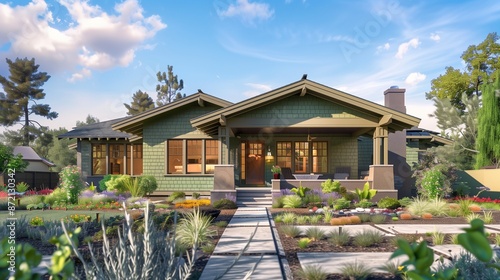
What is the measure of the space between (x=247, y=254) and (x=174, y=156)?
41.6 feet

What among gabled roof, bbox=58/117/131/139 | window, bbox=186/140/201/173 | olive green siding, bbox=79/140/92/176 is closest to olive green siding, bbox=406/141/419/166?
window, bbox=186/140/201/173

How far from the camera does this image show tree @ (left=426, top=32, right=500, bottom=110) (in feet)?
102

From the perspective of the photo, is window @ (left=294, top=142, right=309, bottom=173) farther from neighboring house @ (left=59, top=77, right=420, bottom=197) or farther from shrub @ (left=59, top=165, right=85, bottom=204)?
shrub @ (left=59, top=165, right=85, bottom=204)

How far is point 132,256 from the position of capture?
2578mm

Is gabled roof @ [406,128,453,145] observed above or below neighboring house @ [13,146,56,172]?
above

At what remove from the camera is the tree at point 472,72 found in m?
31.2

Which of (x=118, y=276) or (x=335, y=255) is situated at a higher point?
(x=118, y=276)

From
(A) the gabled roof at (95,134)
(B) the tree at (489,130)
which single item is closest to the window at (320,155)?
(B) the tree at (489,130)

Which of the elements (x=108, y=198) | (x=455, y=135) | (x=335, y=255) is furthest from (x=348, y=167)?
(x=335, y=255)

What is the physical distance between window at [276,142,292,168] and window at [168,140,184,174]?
16.6 ft

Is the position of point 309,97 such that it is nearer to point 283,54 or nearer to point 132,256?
point 283,54

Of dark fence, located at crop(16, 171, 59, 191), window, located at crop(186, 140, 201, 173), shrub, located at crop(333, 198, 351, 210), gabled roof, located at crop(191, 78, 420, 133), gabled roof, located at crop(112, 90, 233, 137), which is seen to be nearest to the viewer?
shrub, located at crop(333, 198, 351, 210)

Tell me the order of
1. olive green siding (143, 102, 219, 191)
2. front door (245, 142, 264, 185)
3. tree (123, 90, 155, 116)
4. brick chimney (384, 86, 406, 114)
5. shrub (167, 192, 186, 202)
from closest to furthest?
shrub (167, 192, 186, 202), olive green siding (143, 102, 219, 191), front door (245, 142, 264, 185), brick chimney (384, 86, 406, 114), tree (123, 90, 155, 116)

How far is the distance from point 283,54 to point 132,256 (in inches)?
470
